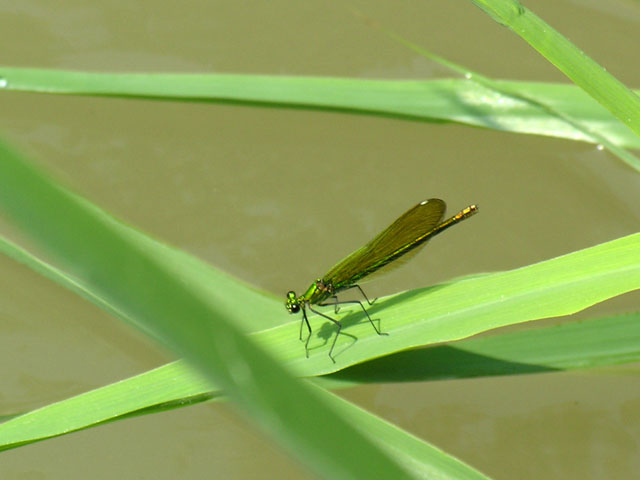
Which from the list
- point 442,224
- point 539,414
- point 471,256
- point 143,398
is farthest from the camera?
point 471,256

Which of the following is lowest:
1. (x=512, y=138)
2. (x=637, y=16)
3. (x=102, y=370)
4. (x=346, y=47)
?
(x=102, y=370)

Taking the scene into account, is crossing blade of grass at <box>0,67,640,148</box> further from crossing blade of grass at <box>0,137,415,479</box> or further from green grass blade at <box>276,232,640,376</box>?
crossing blade of grass at <box>0,137,415,479</box>

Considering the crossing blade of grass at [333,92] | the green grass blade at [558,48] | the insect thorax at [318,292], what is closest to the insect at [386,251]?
the insect thorax at [318,292]

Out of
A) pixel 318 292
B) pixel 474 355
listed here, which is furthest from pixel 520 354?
pixel 318 292

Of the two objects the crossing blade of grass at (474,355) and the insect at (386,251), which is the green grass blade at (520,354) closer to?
the crossing blade of grass at (474,355)

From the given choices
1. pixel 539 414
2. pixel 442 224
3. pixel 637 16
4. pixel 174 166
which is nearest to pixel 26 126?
pixel 174 166

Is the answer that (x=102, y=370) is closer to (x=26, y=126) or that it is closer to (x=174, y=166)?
(x=174, y=166)

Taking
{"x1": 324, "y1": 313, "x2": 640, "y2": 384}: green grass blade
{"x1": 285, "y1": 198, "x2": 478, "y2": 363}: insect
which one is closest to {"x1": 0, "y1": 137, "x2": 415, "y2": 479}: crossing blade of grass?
{"x1": 324, "y1": 313, "x2": 640, "y2": 384}: green grass blade
